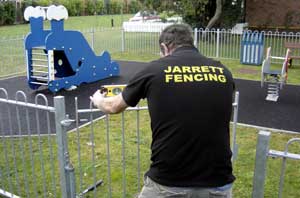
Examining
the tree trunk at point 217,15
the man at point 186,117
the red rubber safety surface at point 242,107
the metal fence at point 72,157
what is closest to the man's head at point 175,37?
the man at point 186,117

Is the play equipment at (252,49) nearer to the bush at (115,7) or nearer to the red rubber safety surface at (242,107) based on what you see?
the red rubber safety surface at (242,107)

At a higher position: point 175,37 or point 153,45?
point 175,37

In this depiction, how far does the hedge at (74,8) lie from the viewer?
29.5 m

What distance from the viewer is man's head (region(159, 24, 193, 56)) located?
222cm

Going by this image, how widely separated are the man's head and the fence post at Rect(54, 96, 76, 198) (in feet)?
3.57

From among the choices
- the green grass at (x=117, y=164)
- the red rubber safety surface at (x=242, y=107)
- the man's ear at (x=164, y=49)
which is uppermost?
the man's ear at (x=164, y=49)

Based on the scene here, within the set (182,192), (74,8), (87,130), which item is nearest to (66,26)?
(74,8)

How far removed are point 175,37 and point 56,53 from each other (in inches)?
285

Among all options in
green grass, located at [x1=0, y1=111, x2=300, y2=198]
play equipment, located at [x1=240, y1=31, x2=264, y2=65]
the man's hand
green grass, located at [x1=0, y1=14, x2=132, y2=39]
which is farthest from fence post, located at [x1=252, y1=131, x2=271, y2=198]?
green grass, located at [x1=0, y1=14, x2=132, y2=39]

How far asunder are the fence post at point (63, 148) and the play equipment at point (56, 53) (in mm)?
5559

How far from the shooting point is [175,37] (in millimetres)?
2219

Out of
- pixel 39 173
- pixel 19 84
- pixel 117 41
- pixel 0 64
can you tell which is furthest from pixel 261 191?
pixel 117 41

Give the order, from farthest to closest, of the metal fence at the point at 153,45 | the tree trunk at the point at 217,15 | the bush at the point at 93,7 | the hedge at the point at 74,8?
the bush at the point at 93,7
the hedge at the point at 74,8
the tree trunk at the point at 217,15
the metal fence at the point at 153,45

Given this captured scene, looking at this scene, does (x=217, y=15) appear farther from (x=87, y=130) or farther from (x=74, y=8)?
(x=74, y=8)
